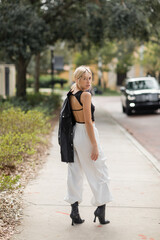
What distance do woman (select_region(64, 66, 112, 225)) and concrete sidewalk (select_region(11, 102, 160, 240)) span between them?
230mm

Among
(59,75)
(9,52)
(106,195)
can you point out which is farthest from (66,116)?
(59,75)

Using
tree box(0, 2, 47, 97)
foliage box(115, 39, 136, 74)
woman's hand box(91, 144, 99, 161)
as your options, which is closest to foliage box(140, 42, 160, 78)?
foliage box(115, 39, 136, 74)

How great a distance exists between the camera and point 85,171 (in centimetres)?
479

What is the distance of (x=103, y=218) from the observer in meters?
4.82

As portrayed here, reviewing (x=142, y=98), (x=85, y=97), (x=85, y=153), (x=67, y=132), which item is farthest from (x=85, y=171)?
(x=142, y=98)

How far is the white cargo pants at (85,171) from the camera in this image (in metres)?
4.73

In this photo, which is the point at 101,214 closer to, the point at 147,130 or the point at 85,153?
the point at 85,153

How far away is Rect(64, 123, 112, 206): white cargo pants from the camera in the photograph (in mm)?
4727

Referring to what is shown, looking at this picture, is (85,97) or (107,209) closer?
(85,97)

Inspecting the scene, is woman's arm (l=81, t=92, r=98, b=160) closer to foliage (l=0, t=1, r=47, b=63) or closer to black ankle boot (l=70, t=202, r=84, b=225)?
black ankle boot (l=70, t=202, r=84, b=225)

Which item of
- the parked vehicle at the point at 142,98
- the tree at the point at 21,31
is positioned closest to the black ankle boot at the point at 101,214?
the tree at the point at 21,31

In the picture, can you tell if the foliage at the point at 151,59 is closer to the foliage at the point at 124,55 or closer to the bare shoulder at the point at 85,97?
the foliage at the point at 124,55

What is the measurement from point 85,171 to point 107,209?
86cm

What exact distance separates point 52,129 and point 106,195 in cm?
903
